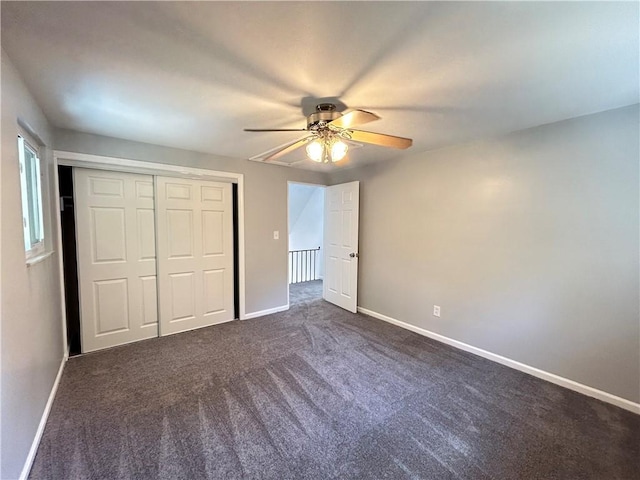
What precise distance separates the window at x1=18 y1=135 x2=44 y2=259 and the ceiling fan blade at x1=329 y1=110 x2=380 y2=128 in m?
2.07

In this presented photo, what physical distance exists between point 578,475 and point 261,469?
1794mm

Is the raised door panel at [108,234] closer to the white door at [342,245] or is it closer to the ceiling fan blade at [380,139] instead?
the ceiling fan blade at [380,139]

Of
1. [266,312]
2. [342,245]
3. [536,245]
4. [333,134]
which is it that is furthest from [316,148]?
[266,312]

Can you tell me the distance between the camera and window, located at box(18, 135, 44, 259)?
1.78m

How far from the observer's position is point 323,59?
1.44 m

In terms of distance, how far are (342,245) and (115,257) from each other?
9.60 feet

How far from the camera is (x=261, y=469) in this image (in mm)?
1509

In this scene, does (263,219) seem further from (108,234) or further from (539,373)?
(539,373)

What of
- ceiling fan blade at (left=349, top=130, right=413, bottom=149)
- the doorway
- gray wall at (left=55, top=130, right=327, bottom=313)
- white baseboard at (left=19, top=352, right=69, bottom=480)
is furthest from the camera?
the doorway

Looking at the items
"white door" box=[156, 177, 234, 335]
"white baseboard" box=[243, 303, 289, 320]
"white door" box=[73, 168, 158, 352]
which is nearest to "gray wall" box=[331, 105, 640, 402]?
"white baseboard" box=[243, 303, 289, 320]

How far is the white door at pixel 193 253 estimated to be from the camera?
3.20 m

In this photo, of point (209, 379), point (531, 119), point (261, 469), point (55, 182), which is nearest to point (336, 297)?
point (209, 379)

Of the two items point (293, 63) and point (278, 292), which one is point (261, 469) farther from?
point (278, 292)

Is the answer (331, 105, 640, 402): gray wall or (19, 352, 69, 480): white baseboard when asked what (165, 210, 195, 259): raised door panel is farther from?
(331, 105, 640, 402): gray wall
